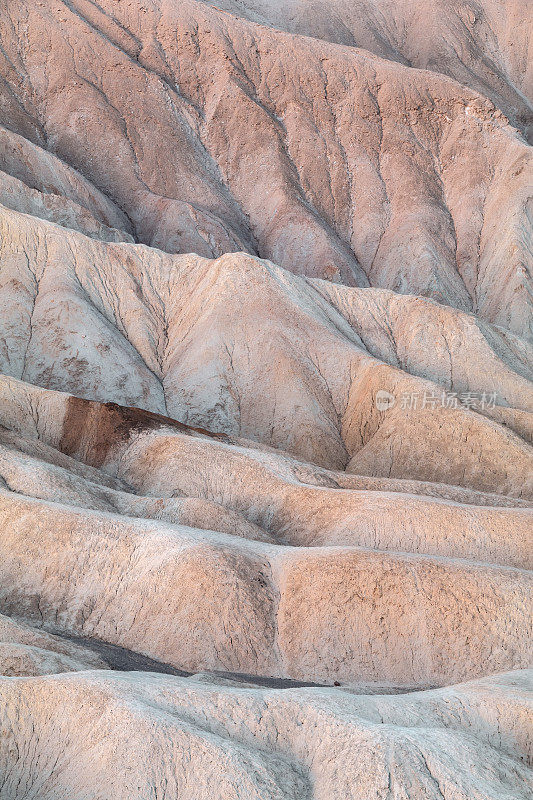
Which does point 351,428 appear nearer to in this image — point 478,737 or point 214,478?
point 214,478

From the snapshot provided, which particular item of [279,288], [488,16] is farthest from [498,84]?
[279,288]

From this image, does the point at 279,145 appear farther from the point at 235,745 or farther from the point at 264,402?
the point at 235,745

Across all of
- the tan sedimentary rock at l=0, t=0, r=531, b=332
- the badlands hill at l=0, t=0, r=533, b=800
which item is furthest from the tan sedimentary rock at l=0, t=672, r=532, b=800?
the tan sedimentary rock at l=0, t=0, r=531, b=332

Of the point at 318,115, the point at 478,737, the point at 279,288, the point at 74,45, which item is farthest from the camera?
the point at 318,115
